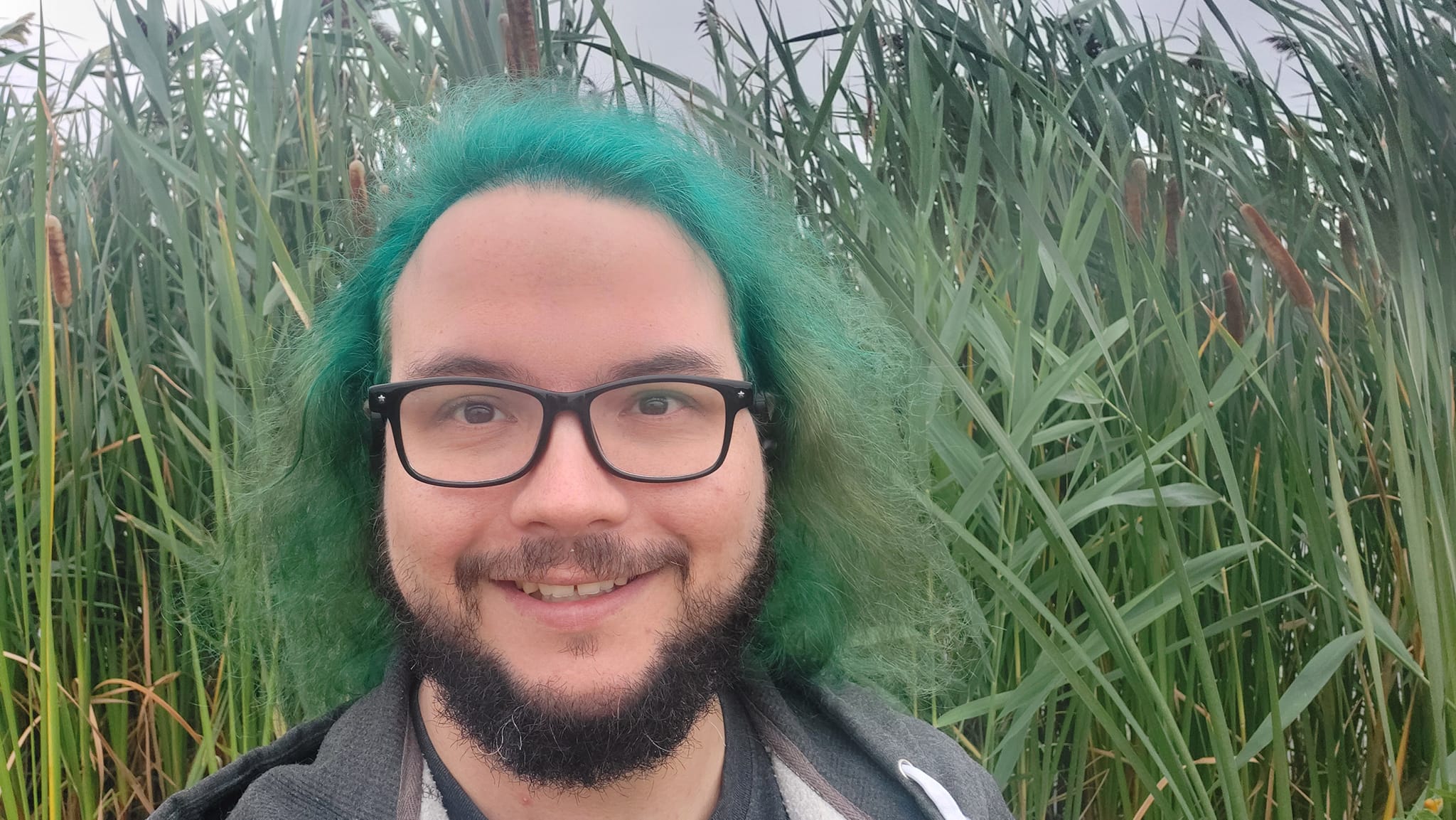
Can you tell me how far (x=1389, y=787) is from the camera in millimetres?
1603

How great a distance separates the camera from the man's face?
0.85 m

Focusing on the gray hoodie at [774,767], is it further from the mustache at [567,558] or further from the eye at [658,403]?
the eye at [658,403]

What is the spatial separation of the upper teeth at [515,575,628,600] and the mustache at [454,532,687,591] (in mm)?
12

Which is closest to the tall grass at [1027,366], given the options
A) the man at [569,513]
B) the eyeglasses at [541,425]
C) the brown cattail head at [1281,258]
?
the brown cattail head at [1281,258]

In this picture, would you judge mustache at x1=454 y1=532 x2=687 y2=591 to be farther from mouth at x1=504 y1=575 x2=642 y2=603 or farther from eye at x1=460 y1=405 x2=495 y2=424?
eye at x1=460 y1=405 x2=495 y2=424

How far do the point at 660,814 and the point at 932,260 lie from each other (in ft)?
2.79

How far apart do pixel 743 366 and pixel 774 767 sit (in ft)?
1.37

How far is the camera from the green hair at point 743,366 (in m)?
1.02

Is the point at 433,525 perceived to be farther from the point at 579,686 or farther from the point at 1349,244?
the point at 1349,244

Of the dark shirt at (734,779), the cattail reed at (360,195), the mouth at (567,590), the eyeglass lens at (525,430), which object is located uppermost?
the cattail reed at (360,195)

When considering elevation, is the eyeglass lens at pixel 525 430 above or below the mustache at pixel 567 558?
above

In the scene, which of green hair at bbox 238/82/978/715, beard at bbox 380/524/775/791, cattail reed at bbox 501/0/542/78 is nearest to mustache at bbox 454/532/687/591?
beard at bbox 380/524/775/791

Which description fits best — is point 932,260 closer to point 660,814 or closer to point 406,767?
point 660,814

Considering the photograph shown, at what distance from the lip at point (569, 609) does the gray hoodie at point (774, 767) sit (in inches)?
7.0
